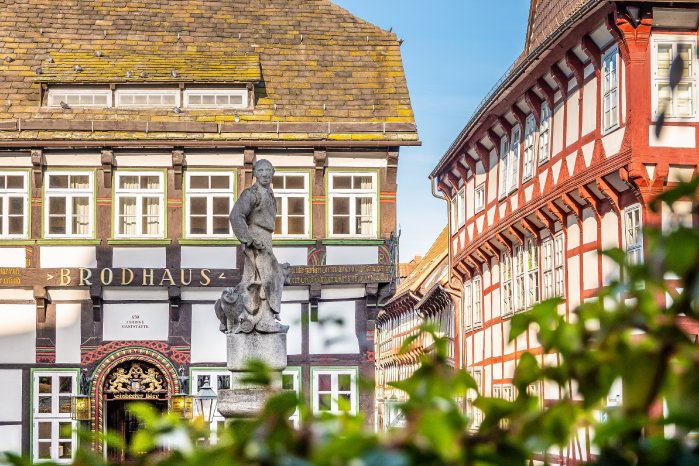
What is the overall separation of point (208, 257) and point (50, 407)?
4139 millimetres

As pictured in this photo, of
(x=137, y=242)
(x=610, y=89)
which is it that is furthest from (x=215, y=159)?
(x=610, y=89)

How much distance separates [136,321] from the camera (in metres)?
25.6

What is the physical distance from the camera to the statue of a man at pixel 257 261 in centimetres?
1333

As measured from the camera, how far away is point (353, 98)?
27000mm

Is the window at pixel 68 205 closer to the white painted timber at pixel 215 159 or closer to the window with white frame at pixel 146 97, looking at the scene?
the window with white frame at pixel 146 97

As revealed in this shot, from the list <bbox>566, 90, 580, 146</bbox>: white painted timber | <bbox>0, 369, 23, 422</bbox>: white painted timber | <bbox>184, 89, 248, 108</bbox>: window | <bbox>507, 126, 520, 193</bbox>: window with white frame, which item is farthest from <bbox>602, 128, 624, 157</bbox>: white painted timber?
<bbox>0, 369, 23, 422</bbox>: white painted timber

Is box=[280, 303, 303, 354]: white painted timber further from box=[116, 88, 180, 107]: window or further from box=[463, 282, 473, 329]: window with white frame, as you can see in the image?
box=[463, 282, 473, 329]: window with white frame

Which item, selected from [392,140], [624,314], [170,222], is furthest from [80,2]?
[624,314]

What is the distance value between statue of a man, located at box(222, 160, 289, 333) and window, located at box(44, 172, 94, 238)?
42.0 ft

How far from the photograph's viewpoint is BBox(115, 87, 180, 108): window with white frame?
2677 centimetres

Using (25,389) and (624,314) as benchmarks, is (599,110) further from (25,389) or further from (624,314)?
(624,314)

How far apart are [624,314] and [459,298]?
33065 mm

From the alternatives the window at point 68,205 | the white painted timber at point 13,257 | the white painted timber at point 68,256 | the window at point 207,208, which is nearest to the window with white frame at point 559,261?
the window at point 207,208

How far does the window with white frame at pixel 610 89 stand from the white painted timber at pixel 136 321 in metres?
9.74
